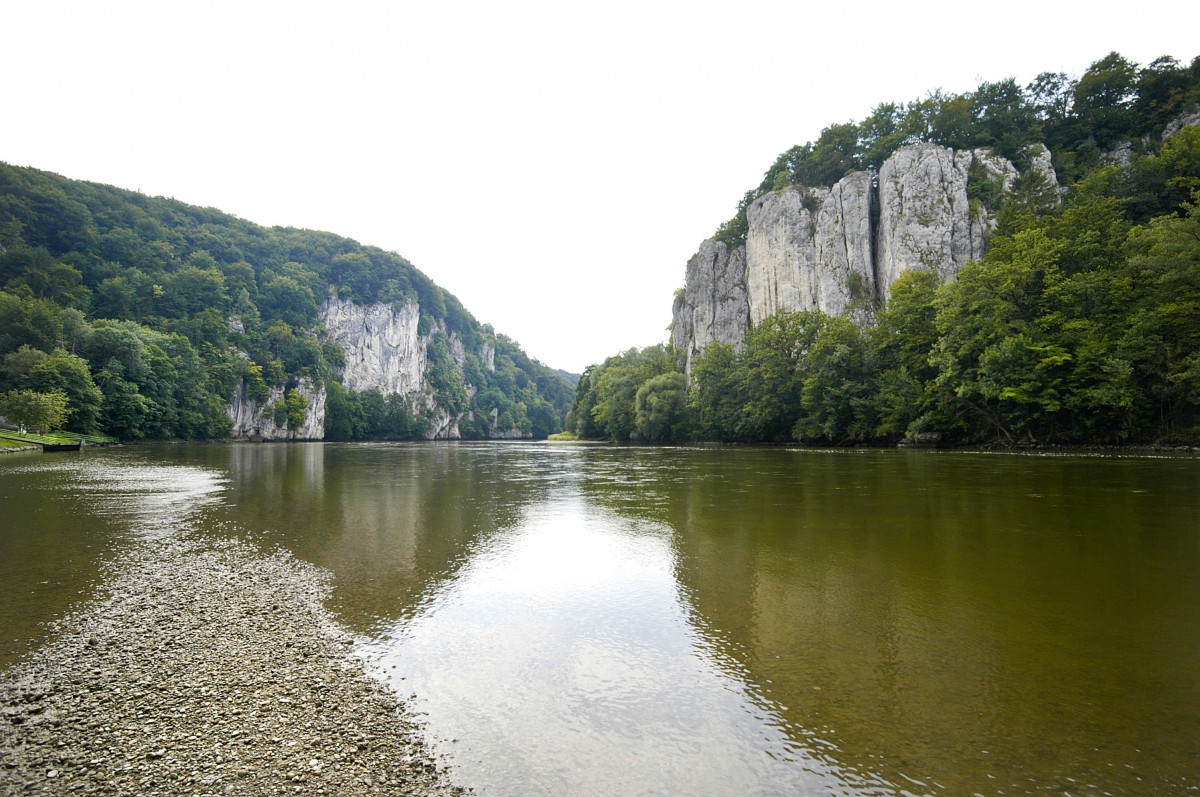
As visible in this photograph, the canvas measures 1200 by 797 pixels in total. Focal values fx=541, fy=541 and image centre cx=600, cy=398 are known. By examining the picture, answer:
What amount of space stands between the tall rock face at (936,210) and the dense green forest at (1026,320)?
332cm

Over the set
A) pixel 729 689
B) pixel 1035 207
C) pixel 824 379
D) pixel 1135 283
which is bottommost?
pixel 729 689

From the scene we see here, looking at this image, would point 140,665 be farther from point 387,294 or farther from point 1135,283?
point 387,294

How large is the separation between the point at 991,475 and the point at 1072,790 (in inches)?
791

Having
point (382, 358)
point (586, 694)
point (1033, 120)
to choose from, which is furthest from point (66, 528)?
point (382, 358)

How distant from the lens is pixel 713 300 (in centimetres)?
8581

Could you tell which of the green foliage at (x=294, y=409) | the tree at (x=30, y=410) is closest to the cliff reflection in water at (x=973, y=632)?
the tree at (x=30, y=410)

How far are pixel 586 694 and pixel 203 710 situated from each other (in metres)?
2.53

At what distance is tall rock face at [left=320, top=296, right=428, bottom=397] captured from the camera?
139 meters

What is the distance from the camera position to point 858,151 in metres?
74.6

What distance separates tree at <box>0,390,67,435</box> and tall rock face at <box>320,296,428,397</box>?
3476 inches

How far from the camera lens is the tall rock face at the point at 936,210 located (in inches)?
2213

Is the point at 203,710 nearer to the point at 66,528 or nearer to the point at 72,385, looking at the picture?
the point at 66,528

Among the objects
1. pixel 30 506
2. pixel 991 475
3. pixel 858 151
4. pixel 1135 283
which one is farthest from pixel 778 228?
pixel 30 506

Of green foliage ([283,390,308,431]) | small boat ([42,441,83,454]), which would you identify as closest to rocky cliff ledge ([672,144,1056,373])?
small boat ([42,441,83,454])
